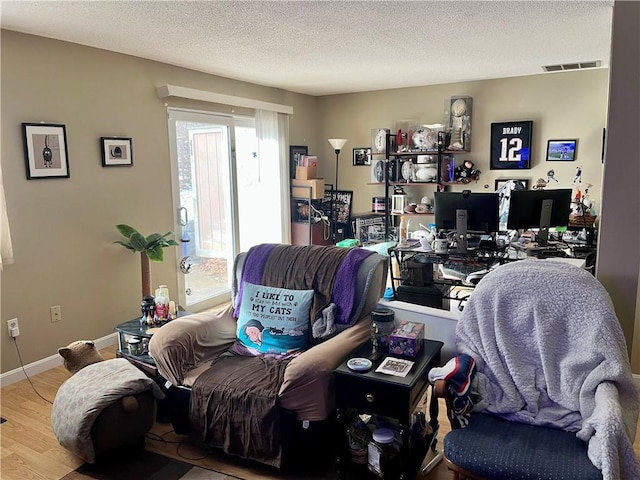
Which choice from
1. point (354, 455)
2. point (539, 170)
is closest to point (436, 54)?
point (539, 170)

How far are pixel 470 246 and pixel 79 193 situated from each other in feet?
9.86

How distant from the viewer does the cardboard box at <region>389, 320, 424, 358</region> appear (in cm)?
221

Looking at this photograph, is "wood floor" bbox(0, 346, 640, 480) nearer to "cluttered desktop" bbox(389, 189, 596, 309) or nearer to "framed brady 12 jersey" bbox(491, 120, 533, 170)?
"cluttered desktop" bbox(389, 189, 596, 309)

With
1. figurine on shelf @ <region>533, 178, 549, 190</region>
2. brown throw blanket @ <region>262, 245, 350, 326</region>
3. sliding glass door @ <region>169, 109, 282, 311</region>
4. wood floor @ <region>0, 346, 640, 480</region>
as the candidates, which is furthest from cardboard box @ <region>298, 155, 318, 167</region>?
wood floor @ <region>0, 346, 640, 480</region>

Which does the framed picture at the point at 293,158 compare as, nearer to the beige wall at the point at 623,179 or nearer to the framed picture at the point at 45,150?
the framed picture at the point at 45,150

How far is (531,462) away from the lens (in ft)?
5.48

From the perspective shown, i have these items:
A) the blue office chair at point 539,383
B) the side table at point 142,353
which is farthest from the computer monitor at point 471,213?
the side table at point 142,353

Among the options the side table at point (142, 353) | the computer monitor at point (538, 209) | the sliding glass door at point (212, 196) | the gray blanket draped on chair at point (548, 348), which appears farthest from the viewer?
the sliding glass door at point (212, 196)

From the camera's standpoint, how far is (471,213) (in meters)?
3.86

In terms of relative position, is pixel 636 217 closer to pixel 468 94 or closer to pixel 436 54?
pixel 436 54

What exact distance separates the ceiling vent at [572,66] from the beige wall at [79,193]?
3481mm

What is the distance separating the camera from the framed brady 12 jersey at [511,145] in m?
5.33

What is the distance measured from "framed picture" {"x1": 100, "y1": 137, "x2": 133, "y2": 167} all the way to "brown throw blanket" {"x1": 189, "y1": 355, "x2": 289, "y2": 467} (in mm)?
2125

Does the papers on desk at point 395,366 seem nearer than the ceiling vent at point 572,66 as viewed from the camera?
Yes
